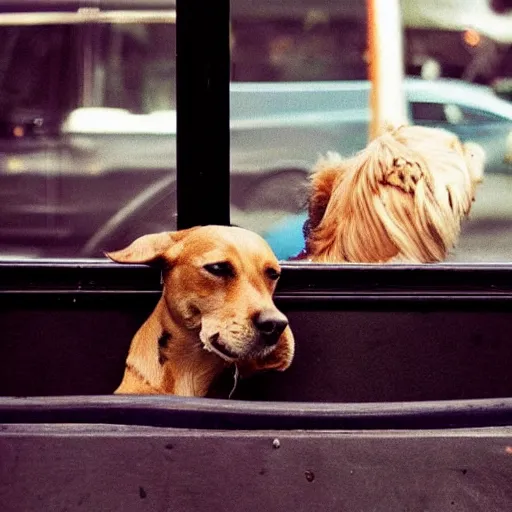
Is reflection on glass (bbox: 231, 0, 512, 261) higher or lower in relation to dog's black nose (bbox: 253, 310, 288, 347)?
higher

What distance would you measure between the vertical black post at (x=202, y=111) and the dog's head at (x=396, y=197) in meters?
0.34

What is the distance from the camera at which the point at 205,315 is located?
252 centimetres

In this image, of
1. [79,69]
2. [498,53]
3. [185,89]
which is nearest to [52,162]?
[79,69]

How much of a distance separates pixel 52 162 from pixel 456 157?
131 cm

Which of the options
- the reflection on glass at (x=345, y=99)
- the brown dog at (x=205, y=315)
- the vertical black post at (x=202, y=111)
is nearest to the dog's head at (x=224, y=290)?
the brown dog at (x=205, y=315)

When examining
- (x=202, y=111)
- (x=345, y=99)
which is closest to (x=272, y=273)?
(x=202, y=111)

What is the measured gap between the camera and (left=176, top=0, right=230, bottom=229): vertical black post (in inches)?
118

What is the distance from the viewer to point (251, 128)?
3.11 metres

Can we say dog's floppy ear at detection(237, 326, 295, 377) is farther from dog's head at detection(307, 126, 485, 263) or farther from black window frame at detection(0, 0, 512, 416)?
dog's head at detection(307, 126, 485, 263)

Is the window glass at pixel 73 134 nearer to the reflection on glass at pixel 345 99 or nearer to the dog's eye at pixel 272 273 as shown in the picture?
the reflection on glass at pixel 345 99

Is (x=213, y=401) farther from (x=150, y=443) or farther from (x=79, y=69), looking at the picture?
(x=79, y=69)

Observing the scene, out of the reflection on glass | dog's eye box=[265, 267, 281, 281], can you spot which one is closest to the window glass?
the reflection on glass

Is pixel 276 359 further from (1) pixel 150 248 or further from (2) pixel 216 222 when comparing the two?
(2) pixel 216 222

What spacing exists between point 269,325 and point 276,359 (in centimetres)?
22
